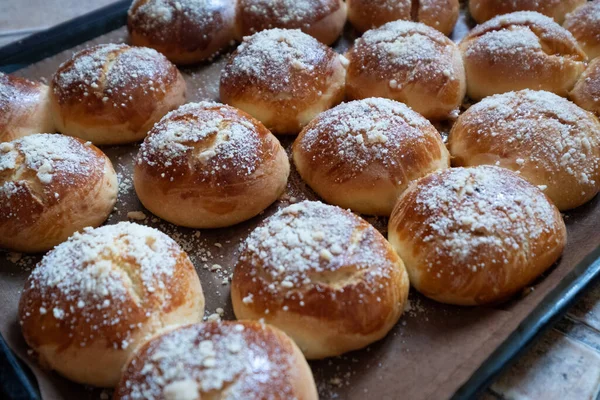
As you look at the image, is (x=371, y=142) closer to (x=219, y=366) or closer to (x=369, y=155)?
(x=369, y=155)

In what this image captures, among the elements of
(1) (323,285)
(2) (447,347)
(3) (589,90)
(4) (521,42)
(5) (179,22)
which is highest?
(4) (521,42)

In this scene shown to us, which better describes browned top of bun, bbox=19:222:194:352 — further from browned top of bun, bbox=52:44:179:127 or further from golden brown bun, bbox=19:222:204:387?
browned top of bun, bbox=52:44:179:127

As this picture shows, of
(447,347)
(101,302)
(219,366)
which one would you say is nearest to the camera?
(219,366)

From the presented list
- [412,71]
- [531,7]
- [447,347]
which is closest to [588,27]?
[531,7]

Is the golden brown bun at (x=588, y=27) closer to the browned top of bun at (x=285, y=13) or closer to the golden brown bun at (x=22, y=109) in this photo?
the browned top of bun at (x=285, y=13)

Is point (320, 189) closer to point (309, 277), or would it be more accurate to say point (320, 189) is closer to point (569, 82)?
point (309, 277)

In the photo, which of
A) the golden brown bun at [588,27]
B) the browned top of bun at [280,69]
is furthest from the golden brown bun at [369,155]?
the golden brown bun at [588,27]

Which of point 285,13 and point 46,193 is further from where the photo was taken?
point 285,13
